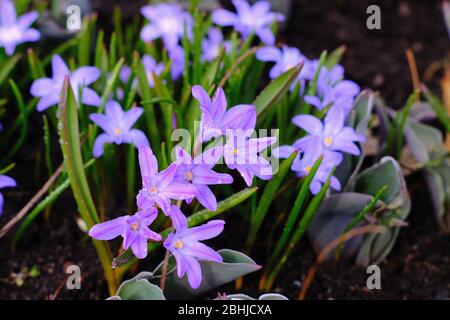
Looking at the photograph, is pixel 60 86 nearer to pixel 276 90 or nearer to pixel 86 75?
pixel 86 75

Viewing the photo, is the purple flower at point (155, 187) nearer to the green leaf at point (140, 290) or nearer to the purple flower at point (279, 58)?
the green leaf at point (140, 290)

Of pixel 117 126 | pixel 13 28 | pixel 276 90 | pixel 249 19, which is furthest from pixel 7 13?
pixel 276 90

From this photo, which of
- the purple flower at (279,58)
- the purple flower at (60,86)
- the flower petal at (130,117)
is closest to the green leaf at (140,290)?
the flower petal at (130,117)

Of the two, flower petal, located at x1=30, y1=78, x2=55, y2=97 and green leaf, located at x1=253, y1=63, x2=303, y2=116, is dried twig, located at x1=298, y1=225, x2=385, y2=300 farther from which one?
flower petal, located at x1=30, y1=78, x2=55, y2=97

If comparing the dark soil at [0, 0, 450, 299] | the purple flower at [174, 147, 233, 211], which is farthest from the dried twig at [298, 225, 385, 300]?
the purple flower at [174, 147, 233, 211]
